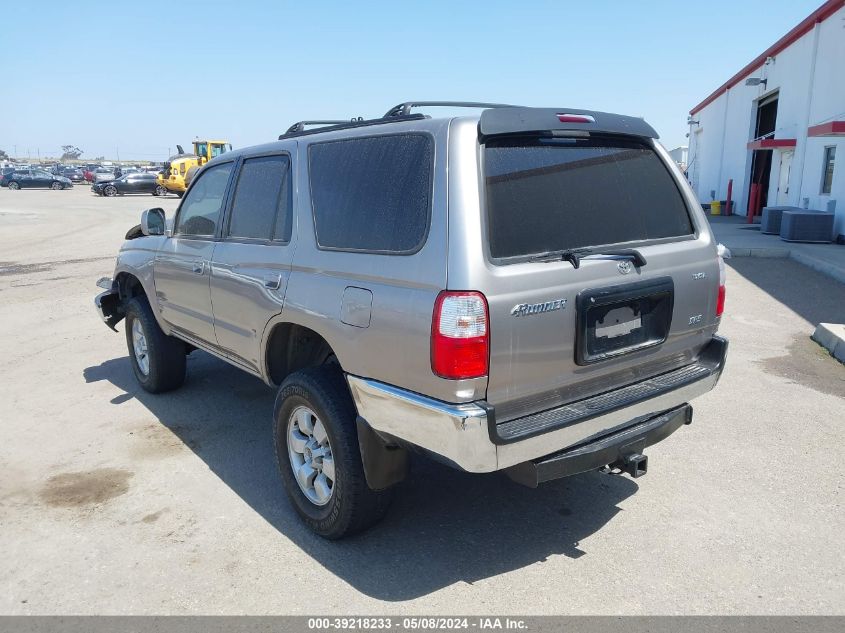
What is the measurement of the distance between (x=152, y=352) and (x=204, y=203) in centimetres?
149

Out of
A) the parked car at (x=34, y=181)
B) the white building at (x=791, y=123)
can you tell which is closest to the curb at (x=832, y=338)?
the white building at (x=791, y=123)

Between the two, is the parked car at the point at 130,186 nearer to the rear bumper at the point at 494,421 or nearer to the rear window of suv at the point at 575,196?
the rear window of suv at the point at 575,196

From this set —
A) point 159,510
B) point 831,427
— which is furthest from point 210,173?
point 831,427

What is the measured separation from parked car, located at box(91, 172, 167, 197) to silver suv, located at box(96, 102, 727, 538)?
39074 mm

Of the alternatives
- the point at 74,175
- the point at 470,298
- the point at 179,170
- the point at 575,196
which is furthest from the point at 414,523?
the point at 74,175

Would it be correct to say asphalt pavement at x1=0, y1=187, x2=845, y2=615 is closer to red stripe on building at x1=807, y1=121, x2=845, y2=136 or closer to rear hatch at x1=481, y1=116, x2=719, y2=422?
rear hatch at x1=481, y1=116, x2=719, y2=422

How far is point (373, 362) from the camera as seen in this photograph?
120 inches

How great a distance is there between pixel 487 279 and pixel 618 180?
1.20 m

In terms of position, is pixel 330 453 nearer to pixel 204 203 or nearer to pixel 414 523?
pixel 414 523

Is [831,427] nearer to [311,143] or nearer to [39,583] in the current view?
[311,143]

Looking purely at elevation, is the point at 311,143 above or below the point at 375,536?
above

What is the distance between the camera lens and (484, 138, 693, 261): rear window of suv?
2.94m

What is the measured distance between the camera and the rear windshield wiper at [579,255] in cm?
296

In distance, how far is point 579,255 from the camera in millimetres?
3041
